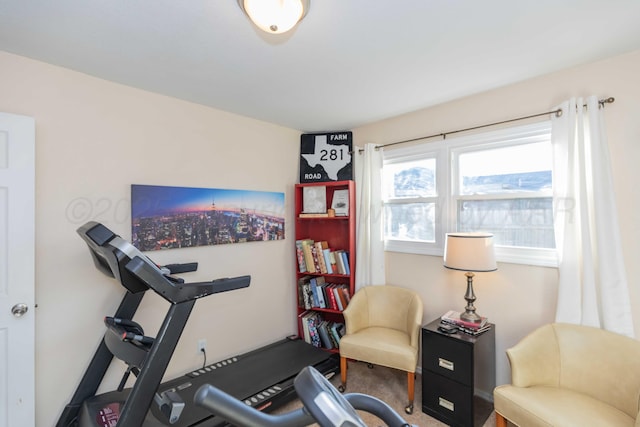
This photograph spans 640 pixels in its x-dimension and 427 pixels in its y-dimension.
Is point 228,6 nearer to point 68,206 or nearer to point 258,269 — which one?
point 68,206

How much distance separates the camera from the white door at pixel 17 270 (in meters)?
1.60

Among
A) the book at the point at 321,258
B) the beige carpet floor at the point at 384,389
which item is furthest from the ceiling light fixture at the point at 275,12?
the beige carpet floor at the point at 384,389

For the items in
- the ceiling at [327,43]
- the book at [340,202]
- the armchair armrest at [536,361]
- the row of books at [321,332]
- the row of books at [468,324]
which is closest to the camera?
the ceiling at [327,43]

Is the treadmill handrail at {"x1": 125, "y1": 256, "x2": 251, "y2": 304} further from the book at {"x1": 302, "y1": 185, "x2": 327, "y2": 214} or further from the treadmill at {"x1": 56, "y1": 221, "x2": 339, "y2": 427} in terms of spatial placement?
the book at {"x1": 302, "y1": 185, "x2": 327, "y2": 214}

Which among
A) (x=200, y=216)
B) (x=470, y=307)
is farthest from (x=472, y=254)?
(x=200, y=216)

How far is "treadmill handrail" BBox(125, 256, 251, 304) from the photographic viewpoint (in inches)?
54.6

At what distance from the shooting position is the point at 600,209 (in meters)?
1.79

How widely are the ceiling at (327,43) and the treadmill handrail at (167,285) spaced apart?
1.17 metres

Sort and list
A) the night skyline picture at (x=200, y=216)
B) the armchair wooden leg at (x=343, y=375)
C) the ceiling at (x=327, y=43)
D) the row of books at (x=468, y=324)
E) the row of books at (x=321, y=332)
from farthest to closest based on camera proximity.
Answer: the row of books at (x=321, y=332)
the armchair wooden leg at (x=343, y=375)
the night skyline picture at (x=200, y=216)
the row of books at (x=468, y=324)
the ceiling at (x=327, y=43)

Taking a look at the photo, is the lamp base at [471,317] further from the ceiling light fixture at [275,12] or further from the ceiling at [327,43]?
the ceiling light fixture at [275,12]

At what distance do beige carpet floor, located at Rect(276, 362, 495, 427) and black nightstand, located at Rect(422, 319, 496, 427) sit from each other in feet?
0.27

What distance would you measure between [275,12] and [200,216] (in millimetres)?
1723

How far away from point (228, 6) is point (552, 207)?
2.33 m

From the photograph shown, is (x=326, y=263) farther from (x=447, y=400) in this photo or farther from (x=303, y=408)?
(x=303, y=408)
